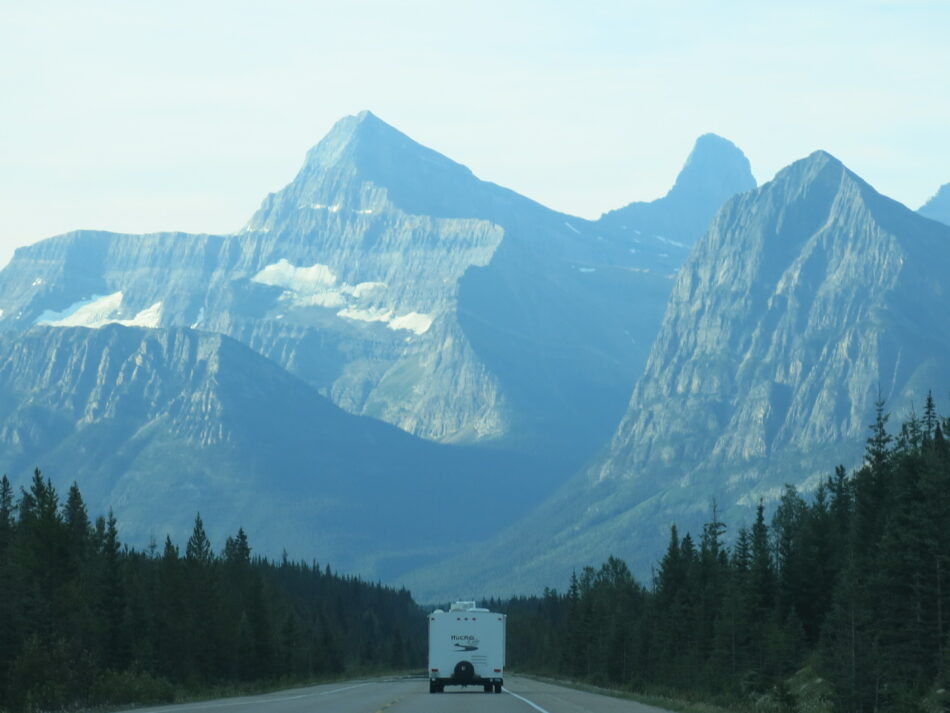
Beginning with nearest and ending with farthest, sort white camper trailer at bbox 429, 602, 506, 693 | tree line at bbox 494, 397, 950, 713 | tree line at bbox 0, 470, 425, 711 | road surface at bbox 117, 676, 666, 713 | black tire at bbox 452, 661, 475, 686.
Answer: road surface at bbox 117, 676, 666, 713
tree line at bbox 0, 470, 425, 711
tree line at bbox 494, 397, 950, 713
black tire at bbox 452, 661, 475, 686
white camper trailer at bbox 429, 602, 506, 693

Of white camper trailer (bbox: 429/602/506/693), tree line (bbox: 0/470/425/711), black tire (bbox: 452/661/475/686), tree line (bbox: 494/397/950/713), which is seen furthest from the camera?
white camper trailer (bbox: 429/602/506/693)

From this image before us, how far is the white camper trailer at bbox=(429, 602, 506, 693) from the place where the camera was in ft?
305

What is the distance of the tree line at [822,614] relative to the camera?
79625 millimetres

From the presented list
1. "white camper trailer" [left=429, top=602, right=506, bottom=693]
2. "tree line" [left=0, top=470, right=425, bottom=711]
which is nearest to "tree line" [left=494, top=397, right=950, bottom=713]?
"white camper trailer" [left=429, top=602, right=506, bottom=693]

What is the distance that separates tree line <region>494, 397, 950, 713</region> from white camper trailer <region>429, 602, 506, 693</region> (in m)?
10.7

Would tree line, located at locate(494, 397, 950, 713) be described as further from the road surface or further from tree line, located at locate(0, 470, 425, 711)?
tree line, located at locate(0, 470, 425, 711)

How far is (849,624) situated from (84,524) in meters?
99.3

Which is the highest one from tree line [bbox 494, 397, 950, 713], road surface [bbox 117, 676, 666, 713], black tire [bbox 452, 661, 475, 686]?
tree line [bbox 494, 397, 950, 713]

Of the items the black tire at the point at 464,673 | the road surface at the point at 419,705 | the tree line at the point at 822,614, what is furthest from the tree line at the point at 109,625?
the tree line at the point at 822,614

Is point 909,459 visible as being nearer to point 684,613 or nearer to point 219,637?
point 684,613

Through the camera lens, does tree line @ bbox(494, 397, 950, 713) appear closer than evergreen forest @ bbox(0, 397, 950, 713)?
No

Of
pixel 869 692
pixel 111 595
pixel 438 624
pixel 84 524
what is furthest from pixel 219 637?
pixel 869 692

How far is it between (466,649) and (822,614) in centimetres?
3965

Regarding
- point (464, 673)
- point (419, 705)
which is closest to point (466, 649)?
point (464, 673)
